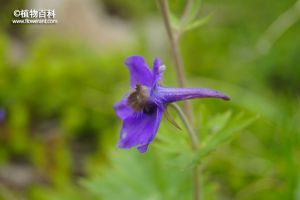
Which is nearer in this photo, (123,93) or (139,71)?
(139,71)

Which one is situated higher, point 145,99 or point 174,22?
point 174,22

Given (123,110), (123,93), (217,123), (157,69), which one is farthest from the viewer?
(123,93)

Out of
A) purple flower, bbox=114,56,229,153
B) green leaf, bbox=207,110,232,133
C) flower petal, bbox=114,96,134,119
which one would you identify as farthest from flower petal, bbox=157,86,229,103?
green leaf, bbox=207,110,232,133

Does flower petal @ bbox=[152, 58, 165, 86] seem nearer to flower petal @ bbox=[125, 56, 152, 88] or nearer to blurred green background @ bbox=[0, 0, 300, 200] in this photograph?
flower petal @ bbox=[125, 56, 152, 88]

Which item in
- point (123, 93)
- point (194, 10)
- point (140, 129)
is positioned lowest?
point (140, 129)

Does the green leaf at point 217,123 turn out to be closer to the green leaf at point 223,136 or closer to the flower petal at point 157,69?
the green leaf at point 223,136

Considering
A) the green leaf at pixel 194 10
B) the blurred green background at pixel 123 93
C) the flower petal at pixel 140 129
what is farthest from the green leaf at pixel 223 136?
the green leaf at pixel 194 10

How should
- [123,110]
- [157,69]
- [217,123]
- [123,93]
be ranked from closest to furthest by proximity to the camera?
[157,69]
[123,110]
[217,123]
[123,93]

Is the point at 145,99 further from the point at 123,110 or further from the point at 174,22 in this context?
the point at 174,22

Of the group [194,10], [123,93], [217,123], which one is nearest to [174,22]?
[194,10]
